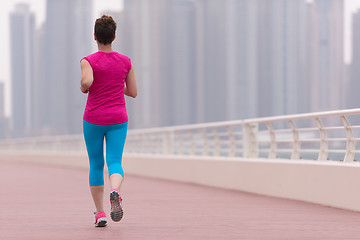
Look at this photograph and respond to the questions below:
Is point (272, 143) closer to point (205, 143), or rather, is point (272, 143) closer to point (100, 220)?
point (205, 143)

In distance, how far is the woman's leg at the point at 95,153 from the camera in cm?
662

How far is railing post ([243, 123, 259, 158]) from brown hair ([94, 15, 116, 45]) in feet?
22.7

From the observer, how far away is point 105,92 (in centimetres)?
657

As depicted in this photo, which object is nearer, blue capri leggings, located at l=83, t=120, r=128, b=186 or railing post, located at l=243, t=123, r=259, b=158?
blue capri leggings, located at l=83, t=120, r=128, b=186

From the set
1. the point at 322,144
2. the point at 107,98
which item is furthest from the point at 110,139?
the point at 322,144

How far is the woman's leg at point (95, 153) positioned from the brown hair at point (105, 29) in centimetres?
79

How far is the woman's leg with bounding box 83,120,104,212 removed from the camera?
662cm

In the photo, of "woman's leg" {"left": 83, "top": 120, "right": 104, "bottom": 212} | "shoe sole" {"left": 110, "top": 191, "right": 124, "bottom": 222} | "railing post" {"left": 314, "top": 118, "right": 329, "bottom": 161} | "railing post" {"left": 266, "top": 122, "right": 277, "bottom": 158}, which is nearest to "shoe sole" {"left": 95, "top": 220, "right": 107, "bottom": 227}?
"woman's leg" {"left": 83, "top": 120, "right": 104, "bottom": 212}

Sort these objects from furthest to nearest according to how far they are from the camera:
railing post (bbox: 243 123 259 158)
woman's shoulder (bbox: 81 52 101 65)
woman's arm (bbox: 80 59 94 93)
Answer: railing post (bbox: 243 123 259 158) → woman's shoulder (bbox: 81 52 101 65) → woman's arm (bbox: 80 59 94 93)

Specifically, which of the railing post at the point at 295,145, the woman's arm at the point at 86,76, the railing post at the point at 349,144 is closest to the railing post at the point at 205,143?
the railing post at the point at 295,145

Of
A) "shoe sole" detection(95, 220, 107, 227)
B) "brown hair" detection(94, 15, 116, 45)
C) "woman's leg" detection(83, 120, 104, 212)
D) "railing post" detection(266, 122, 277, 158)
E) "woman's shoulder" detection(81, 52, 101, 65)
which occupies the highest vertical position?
"brown hair" detection(94, 15, 116, 45)

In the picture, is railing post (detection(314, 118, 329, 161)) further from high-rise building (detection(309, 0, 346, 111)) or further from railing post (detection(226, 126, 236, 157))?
high-rise building (detection(309, 0, 346, 111))

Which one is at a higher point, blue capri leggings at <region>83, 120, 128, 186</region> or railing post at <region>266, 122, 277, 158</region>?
blue capri leggings at <region>83, 120, 128, 186</region>

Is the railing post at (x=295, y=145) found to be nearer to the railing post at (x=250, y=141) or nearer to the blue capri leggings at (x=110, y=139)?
the railing post at (x=250, y=141)
